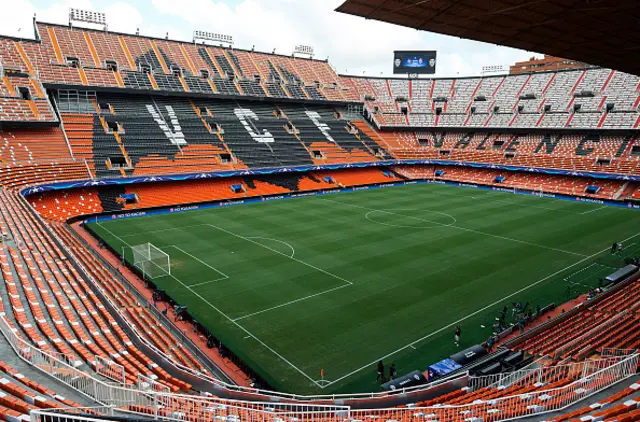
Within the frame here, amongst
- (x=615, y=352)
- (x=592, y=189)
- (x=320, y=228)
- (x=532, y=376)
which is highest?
(x=320, y=228)

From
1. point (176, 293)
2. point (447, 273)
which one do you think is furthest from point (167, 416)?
point (447, 273)

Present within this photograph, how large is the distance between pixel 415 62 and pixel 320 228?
48535 mm

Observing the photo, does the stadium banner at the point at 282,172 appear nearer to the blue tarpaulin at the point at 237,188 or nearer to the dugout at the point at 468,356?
the blue tarpaulin at the point at 237,188

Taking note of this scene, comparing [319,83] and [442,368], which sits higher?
[319,83]

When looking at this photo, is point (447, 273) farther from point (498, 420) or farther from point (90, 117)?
point (90, 117)

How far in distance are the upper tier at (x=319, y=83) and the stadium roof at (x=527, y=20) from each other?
1539 inches

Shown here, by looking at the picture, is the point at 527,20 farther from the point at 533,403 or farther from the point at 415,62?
the point at 415,62

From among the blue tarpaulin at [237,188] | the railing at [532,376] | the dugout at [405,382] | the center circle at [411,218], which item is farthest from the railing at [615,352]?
the blue tarpaulin at [237,188]

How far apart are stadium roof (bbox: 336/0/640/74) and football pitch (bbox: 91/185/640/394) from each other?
38.4ft

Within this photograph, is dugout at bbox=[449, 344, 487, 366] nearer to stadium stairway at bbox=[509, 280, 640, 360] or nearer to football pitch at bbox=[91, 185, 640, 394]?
football pitch at bbox=[91, 185, 640, 394]

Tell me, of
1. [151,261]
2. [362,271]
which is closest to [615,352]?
[362,271]

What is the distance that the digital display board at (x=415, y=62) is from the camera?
7269 centimetres

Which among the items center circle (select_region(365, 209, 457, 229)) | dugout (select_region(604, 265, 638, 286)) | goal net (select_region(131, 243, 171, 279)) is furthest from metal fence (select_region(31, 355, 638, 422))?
center circle (select_region(365, 209, 457, 229))

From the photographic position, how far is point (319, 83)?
70.6m
